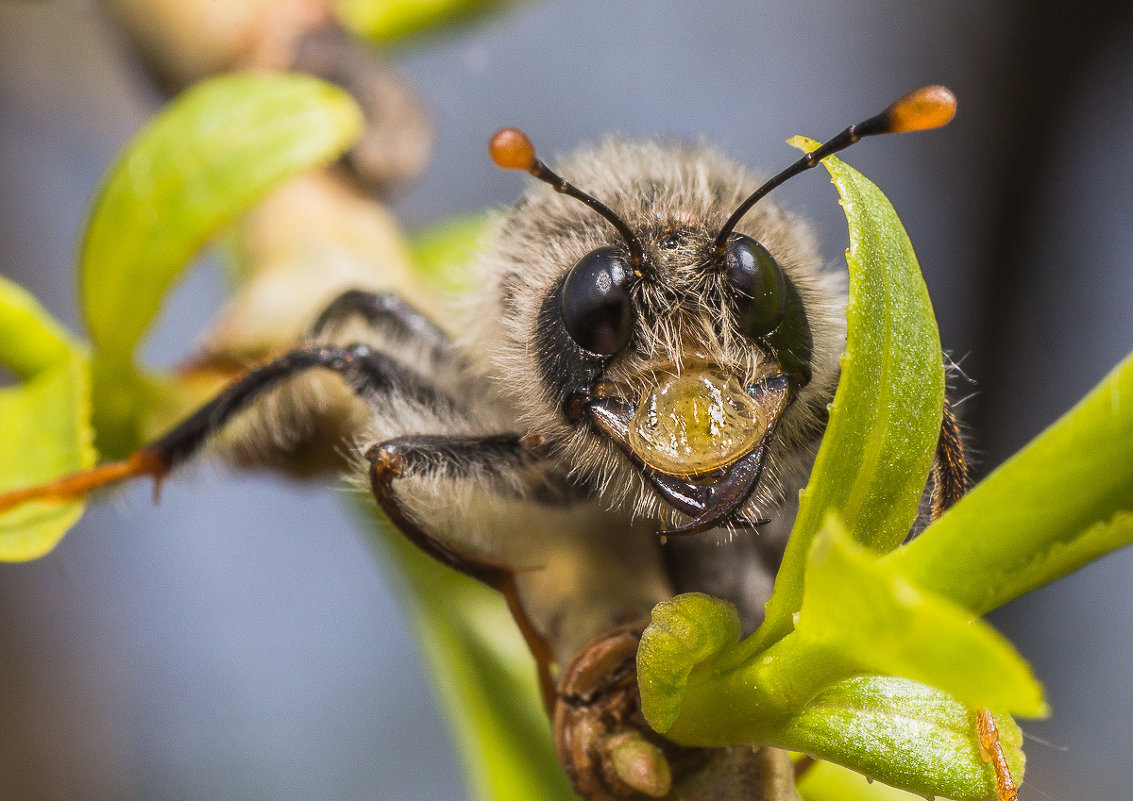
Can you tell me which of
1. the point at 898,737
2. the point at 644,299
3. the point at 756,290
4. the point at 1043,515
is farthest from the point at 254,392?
the point at 1043,515

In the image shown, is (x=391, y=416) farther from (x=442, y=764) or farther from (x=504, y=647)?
(x=442, y=764)

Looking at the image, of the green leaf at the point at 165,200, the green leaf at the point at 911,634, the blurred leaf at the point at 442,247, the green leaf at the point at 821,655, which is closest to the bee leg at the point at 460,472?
the green leaf at the point at 821,655

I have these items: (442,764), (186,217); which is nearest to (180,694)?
(442,764)

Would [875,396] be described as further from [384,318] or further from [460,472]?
[384,318]

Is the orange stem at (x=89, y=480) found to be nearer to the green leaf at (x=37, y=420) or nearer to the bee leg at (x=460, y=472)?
the green leaf at (x=37, y=420)

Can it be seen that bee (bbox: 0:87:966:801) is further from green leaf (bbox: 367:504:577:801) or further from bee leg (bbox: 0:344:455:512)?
green leaf (bbox: 367:504:577:801)

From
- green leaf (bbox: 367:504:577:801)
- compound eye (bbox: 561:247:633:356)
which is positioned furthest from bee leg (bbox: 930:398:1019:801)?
green leaf (bbox: 367:504:577:801)
